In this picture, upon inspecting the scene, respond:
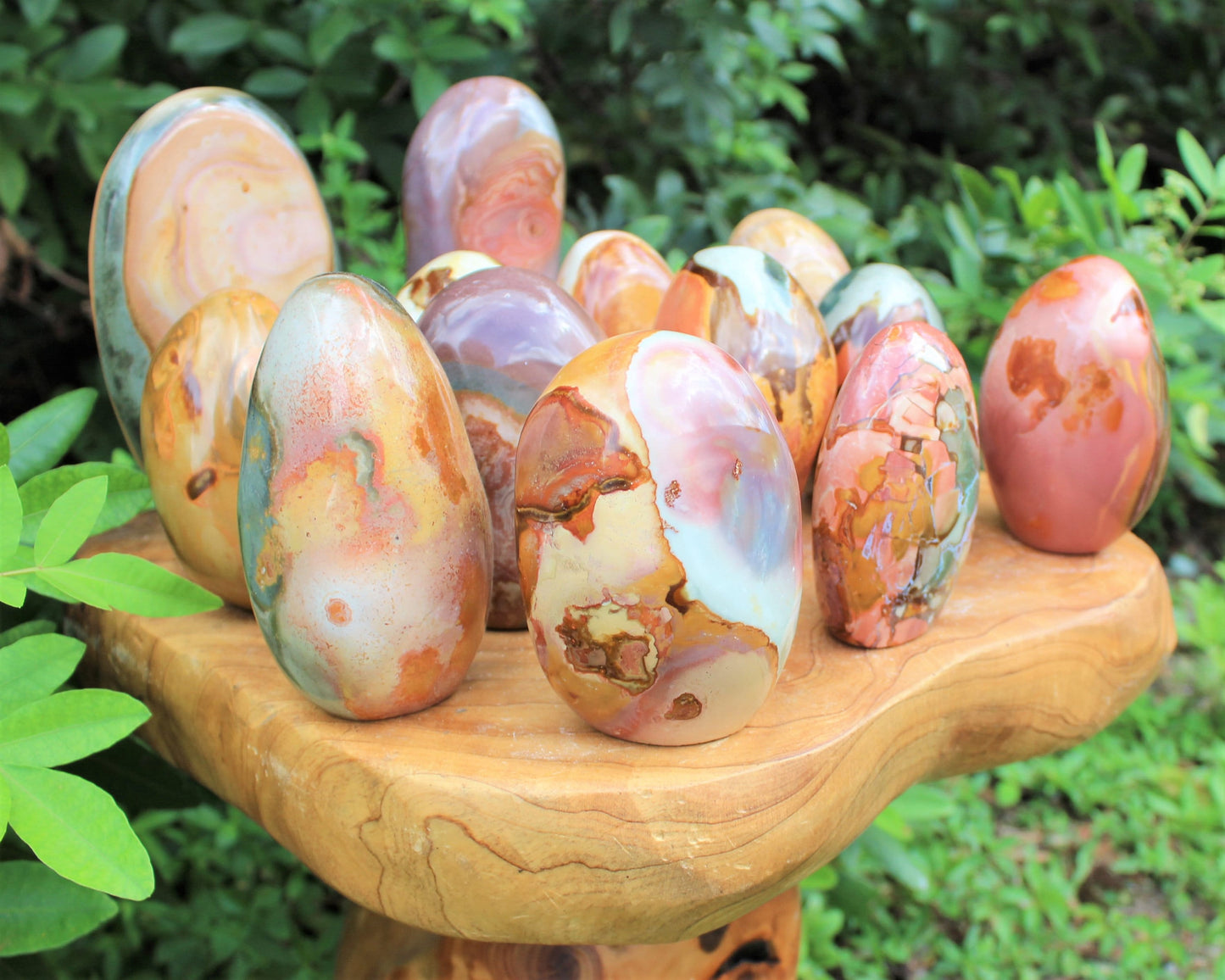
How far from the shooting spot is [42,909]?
658 mm

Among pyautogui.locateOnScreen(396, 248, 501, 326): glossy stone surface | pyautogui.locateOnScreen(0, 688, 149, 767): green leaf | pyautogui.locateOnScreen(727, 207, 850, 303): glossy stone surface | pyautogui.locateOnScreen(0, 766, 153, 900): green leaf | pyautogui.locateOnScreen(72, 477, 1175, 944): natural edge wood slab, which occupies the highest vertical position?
pyautogui.locateOnScreen(396, 248, 501, 326): glossy stone surface

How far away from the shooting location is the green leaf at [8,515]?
52 centimetres

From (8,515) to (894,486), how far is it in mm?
488

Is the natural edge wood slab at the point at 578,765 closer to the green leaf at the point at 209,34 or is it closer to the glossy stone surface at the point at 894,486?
the glossy stone surface at the point at 894,486

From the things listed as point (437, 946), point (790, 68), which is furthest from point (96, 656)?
point (790, 68)

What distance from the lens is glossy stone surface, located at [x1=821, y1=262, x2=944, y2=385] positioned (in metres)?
0.79

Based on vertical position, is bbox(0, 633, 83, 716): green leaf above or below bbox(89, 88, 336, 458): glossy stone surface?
below

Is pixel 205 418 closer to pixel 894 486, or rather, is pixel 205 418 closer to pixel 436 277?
pixel 436 277

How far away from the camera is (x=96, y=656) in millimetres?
737

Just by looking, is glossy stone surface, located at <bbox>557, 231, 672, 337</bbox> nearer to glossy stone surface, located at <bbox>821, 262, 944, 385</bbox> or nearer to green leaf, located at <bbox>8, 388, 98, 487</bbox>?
glossy stone surface, located at <bbox>821, 262, 944, 385</bbox>

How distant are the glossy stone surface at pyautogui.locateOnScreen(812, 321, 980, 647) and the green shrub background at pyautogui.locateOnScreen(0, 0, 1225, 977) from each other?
57cm

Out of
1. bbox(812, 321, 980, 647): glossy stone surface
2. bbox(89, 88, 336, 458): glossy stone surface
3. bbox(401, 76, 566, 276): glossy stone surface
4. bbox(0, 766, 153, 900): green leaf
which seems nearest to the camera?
bbox(0, 766, 153, 900): green leaf

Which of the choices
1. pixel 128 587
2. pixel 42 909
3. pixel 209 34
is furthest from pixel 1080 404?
pixel 209 34

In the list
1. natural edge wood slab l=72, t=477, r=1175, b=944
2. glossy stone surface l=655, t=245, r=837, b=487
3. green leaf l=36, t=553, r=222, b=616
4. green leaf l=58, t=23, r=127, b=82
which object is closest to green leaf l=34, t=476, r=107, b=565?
green leaf l=36, t=553, r=222, b=616
